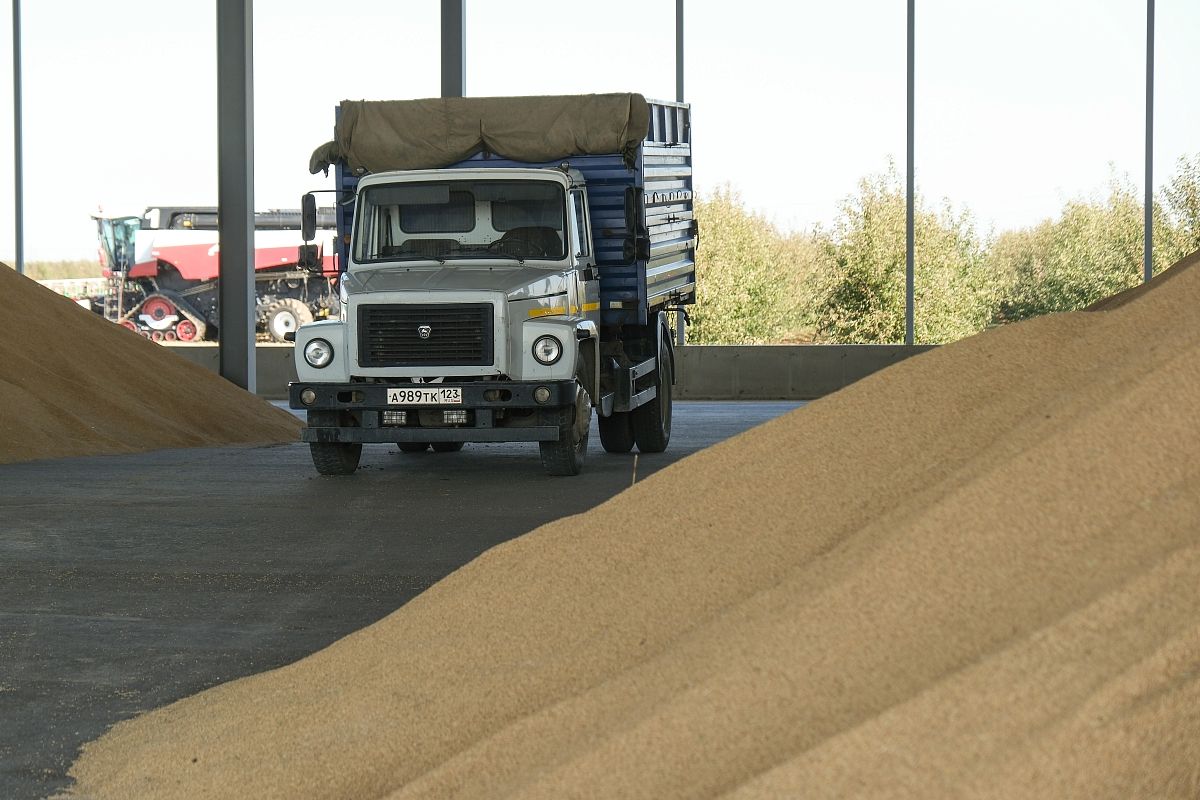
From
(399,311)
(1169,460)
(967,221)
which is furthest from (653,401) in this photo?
(967,221)

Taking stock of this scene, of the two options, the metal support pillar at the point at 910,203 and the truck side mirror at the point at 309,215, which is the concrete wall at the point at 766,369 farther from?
the truck side mirror at the point at 309,215

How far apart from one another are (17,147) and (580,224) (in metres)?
16.8

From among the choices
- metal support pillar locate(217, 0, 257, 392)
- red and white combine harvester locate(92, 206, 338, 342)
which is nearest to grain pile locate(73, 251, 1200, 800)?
metal support pillar locate(217, 0, 257, 392)

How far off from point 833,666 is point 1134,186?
37354mm

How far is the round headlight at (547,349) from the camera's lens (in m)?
12.6

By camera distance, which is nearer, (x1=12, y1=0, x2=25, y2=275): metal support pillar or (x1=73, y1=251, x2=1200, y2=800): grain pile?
(x1=73, y1=251, x2=1200, y2=800): grain pile

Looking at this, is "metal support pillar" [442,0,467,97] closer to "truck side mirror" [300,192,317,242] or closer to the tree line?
"truck side mirror" [300,192,317,242]

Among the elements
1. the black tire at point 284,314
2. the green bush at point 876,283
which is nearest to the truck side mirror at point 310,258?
the green bush at point 876,283

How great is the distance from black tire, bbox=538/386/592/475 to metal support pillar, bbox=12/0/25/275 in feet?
55.6

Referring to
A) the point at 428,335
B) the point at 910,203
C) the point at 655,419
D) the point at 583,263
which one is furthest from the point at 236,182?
the point at 910,203

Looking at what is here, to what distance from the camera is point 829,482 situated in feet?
17.3

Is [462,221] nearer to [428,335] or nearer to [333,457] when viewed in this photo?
[428,335]

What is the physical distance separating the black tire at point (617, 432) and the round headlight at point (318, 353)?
327 centimetres

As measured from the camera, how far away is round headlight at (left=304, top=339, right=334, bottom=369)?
12867 millimetres
